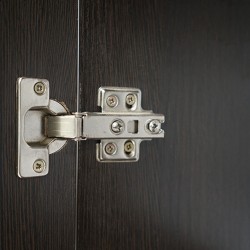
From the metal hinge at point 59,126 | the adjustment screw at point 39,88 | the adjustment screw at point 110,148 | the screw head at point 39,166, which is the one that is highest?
the adjustment screw at point 39,88

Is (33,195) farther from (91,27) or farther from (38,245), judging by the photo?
(91,27)

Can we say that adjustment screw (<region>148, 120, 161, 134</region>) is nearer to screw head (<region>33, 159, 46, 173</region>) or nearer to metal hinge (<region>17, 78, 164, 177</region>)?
metal hinge (<region>17, 78, 164, 177</region>)

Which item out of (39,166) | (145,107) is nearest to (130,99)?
(145,107)

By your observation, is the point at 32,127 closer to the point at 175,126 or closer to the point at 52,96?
the point at 52,96

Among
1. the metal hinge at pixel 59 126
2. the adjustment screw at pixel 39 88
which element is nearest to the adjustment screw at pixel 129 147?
the metal hinge at pixel 59 126

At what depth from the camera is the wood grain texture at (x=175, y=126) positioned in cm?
47

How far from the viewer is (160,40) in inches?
20.4

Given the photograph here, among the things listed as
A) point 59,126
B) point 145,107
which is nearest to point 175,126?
point 145,107

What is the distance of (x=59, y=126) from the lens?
0.43 metres

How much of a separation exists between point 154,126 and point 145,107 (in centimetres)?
3

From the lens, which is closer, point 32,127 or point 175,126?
point 32,127

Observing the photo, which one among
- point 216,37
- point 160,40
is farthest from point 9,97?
point 216,37

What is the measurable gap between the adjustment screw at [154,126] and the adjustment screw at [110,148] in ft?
0.15

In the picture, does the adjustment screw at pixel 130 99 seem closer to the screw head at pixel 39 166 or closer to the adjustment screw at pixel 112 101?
the adjustment screw at pixel 112 101
